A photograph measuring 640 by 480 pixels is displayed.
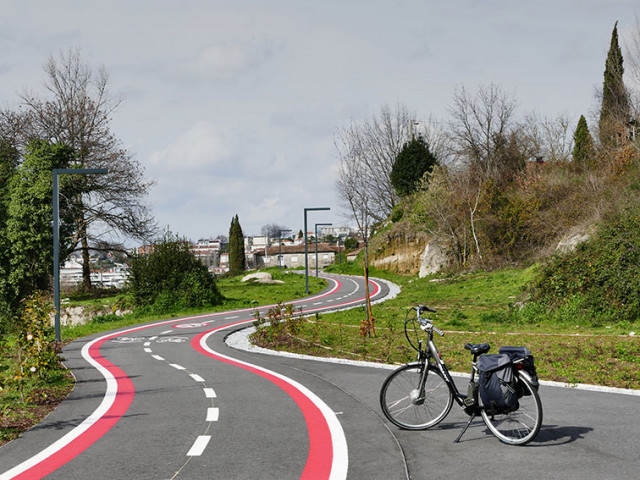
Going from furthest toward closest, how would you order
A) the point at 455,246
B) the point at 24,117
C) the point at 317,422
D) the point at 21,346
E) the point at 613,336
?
the point at 455,246, the point at 24,117, the point at 613,336, the point at 21,346, the point at 317,422

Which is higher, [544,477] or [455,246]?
[455,246]

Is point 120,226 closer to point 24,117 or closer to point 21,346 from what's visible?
point 24,117

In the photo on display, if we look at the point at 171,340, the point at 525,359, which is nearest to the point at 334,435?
the point at 525,359

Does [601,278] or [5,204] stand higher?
[5,204]

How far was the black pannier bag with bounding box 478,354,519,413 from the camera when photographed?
226 inches

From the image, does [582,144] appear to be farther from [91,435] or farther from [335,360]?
[91,435]

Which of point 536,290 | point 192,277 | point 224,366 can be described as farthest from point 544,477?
point 192,277

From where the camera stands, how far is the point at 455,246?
44969 millimetres

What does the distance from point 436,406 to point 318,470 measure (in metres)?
1.84

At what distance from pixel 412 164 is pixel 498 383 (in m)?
52.9

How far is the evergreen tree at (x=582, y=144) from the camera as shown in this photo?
42.0 metres

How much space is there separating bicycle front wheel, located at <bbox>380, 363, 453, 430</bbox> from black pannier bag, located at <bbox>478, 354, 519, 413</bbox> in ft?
1.89

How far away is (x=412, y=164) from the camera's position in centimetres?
5750

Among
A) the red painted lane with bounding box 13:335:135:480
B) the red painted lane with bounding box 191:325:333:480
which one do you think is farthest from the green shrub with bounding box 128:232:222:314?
the red painted lane with bounding box 191:325:333:480
